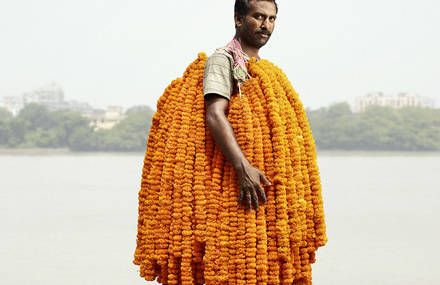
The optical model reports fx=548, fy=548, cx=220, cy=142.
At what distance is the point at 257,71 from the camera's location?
2756 mm

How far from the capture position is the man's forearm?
2547 millimetres

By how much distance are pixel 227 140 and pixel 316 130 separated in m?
63.6

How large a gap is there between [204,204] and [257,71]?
72 cm

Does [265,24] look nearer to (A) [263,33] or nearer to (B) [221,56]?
(A) [263,33]

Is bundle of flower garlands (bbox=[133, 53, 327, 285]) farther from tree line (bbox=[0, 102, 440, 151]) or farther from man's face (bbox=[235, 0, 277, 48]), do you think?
tree line (bbox=[0, 102, 440, 151])
